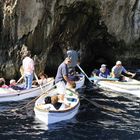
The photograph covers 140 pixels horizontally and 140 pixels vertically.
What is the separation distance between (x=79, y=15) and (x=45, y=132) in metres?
19.4

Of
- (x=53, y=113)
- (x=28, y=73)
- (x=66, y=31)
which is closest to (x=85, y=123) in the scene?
(x=53, y=113)

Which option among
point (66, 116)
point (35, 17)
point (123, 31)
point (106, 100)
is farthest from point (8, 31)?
point (123, 31)

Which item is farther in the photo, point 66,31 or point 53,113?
point 66,31

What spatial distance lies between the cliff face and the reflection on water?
6.65 metres

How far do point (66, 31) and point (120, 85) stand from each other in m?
9.07

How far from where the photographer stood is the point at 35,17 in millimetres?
31594

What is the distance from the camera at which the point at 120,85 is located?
29.8 metres

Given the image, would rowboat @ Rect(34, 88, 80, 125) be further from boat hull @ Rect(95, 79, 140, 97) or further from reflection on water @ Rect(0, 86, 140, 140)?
boat hull @ Rect(95, 79, 140, 97)

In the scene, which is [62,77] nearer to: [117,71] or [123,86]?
[123,86]

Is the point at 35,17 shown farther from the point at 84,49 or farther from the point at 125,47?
the point at 125,47

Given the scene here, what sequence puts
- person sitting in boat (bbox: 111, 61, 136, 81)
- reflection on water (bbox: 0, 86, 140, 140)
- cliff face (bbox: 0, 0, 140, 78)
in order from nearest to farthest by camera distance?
reflection on water (bbox: 0, 86, 140, 140) < cliff face (bbox: 0, 0, 140, 78) < person sitting in boat (bbox: 111, 61, 136, 81)

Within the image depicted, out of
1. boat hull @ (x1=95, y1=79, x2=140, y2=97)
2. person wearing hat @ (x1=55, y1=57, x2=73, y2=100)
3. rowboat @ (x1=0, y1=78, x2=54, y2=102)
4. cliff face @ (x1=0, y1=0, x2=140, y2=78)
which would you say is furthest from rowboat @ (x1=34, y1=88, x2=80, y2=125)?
cliff face @ (x1=0, y1=0, x2=140, y2=78)

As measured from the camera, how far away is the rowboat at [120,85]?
2898cm

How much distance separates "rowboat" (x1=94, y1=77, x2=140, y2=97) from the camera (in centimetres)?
2898
